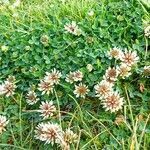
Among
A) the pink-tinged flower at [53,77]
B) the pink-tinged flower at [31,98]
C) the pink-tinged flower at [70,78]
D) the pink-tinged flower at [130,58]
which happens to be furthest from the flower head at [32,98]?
the pink-tinged flower at [130,58]

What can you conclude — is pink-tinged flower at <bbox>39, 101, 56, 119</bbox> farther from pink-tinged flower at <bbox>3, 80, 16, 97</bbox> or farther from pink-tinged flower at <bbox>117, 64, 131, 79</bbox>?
pink-tinged flower at <bbox>117, 64, 131, 79</bbox>

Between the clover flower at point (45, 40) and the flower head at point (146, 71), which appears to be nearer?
the flower head at point (146, 71)

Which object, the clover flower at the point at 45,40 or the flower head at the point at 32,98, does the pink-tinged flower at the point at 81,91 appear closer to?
the flower head at the point at 32,98

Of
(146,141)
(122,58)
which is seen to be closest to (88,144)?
(146,141)

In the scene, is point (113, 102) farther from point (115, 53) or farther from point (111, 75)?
point (115, 53)

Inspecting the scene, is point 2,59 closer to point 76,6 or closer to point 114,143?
point 76,6

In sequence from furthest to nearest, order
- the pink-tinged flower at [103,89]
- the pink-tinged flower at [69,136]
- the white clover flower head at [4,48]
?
the white clover flower head at [4,48] < the pink-tinged flower at [103,89] < the pink-tinged flower at [69,136]
